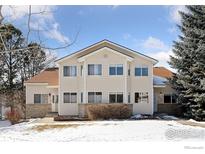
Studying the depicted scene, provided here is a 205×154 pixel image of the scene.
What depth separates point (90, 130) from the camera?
8516 mm

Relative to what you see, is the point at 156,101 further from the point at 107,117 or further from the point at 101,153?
the point at 101,153

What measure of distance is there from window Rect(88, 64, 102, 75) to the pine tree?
2401mm

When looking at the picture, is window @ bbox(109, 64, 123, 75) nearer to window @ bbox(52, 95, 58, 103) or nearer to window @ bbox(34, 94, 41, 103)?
window @ bbox(52, 95, 58, 103)

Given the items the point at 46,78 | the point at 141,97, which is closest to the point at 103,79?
the point at 141,97

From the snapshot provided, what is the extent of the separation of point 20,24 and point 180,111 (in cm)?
1006

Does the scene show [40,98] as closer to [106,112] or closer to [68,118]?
[68,118]

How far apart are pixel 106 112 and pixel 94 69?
1.52 metres

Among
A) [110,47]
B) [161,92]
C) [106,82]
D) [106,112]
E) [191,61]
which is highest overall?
[110,47]

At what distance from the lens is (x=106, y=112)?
12125 mm

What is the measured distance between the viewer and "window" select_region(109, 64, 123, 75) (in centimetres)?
1264

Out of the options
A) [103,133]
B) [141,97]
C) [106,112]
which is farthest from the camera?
[141,97]

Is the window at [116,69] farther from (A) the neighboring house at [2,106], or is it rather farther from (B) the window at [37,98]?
(A) the neighboring house at [2,106]

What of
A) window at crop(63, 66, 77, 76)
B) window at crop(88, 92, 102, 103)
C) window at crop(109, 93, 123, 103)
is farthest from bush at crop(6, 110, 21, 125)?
window at crop(109, 93, 123, 103)

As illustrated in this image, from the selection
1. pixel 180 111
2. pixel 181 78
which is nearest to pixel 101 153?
pixel 181 78
